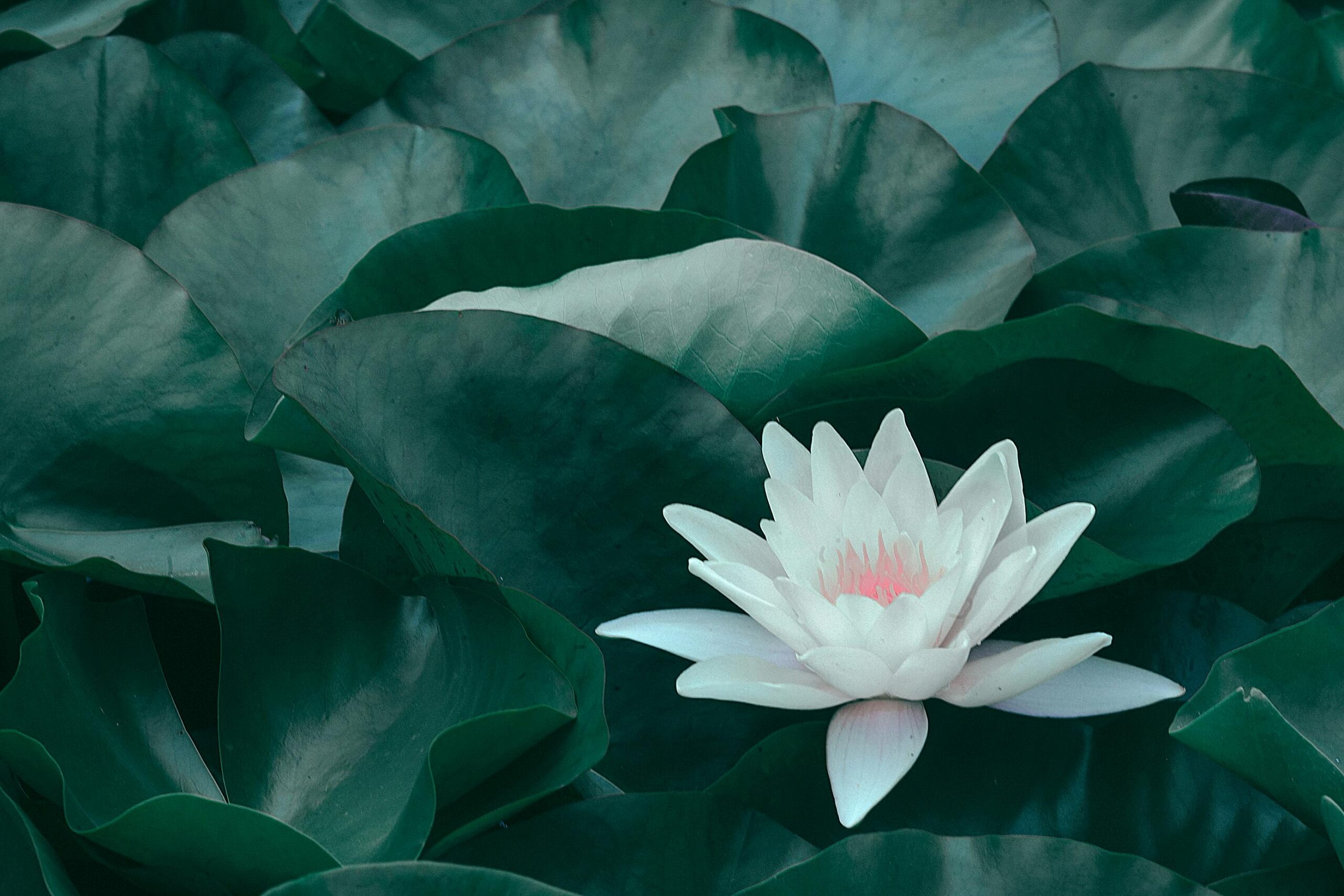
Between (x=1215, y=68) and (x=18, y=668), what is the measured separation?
938 mm

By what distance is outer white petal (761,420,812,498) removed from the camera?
582 mm

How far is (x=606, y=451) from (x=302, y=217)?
36 centimetres

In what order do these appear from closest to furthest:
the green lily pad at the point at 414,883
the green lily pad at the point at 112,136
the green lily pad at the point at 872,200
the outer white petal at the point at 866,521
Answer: the green lily pad at the point at 414,883
the outer white petal at the point at 866,521
the green lily pad at the point at 872,200
the green lily pad at the point at 112,136

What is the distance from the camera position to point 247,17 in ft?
3.87

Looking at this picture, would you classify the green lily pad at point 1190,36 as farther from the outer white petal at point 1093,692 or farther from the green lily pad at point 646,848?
the green lily pad at point 646,848

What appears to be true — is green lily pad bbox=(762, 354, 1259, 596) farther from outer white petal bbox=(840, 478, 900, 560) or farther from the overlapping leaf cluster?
outer white petal bbox=(840, 478, 900, 560)

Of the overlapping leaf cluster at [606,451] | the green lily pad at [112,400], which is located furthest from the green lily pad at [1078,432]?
the green lily pad at [112,400]

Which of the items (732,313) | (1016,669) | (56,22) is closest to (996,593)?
(1016,669)

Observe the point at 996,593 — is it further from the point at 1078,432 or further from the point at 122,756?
the point at 122,756

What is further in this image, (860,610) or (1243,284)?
(1243,284)

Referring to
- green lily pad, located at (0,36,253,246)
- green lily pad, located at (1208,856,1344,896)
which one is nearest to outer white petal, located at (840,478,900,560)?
green lily pad, located at (1208,856,1344,896)

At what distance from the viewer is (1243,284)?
0.75 meters

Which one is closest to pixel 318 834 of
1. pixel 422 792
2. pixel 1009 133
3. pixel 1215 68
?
pixel 422 792

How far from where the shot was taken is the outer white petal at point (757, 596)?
1.70ft
